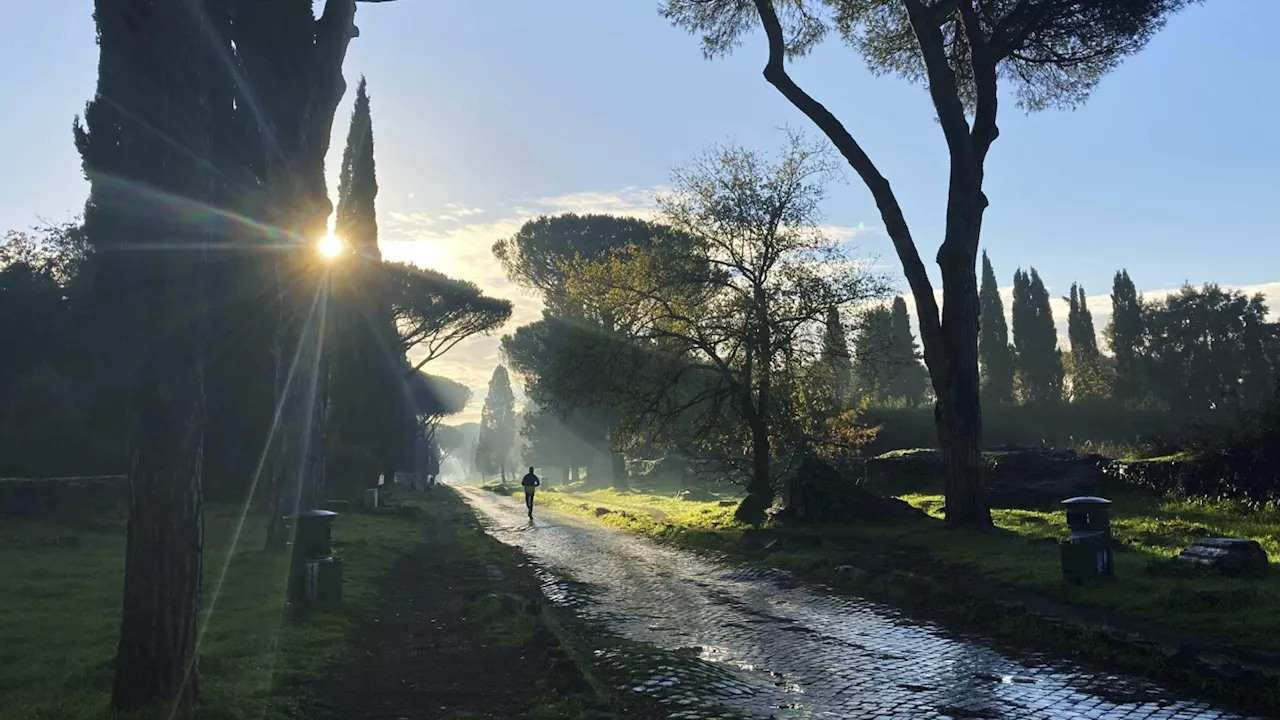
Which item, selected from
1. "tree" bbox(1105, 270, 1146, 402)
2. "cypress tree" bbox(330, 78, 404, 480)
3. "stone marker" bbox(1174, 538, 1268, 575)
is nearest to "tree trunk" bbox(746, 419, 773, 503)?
"stone marker" bbox(1174, 538, 1268, 575)

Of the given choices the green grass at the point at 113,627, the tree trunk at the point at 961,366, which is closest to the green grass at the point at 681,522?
the tree trunk at the point at 961,366

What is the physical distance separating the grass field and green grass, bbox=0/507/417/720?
7.85 m

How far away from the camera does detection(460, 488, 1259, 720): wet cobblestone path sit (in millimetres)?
6078

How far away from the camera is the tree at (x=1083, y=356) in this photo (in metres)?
66.9

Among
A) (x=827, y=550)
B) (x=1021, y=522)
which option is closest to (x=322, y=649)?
(x=827, y=550)

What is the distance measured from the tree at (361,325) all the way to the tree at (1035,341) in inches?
2094

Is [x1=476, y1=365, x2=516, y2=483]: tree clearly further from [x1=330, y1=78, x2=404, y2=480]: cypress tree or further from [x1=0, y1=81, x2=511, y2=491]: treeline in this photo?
[x1=330, y1=78, x2=404, y2=480]: cypress tree

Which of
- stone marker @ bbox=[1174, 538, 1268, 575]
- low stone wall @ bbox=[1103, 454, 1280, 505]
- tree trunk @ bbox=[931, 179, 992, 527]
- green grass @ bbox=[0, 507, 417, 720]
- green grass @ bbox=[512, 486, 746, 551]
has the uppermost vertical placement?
tree trunk @ bbox=[931, 179, 992, 527]

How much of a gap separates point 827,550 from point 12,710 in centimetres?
1219

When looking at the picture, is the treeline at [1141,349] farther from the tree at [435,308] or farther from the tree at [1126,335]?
the tree at [435,308]

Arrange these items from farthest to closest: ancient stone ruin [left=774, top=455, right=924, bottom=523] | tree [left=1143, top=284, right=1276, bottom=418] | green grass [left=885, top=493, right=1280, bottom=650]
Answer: tree [left=1143, top=284, right=1276, bottom=418] < ancient stone ruin [left=774, top=455, right=924, bottom=523] < green grass [left=885, top=493, right=1280, bottom=650]

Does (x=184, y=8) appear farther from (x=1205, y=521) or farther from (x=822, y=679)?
(x=1205, y=521)

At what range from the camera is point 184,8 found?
652 cm

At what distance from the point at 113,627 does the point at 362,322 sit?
99.7ft
